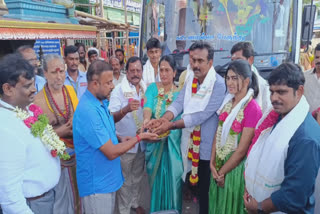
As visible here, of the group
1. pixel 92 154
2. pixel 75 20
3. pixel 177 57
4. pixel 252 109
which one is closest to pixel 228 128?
pixel 252 109

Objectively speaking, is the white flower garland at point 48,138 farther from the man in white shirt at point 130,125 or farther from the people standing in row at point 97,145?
the man in white shirt at point 130,125

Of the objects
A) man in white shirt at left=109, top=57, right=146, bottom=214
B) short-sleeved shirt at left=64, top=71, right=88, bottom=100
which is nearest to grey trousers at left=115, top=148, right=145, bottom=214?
man in white shirt at left=109, top=57, right=146, bottom=214

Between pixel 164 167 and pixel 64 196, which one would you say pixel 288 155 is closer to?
pixel 164 167

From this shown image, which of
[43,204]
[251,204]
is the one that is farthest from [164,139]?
[43,204]

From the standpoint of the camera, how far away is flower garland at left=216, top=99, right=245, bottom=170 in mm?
2105

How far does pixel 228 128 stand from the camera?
7.06 feet

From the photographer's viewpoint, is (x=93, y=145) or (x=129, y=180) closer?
(x=93, y=145)

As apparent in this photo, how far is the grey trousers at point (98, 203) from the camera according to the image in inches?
84.3

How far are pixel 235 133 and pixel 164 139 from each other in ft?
2.91

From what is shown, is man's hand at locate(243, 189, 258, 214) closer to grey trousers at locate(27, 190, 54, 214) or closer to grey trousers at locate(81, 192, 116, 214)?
grey trousers at locate(81, 192, 116, 214)

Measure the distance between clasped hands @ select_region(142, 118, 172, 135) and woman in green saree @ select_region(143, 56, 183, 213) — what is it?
4.2 inches

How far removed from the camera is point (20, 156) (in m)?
1.48

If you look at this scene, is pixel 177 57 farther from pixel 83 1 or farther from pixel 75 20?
pixel 83 1

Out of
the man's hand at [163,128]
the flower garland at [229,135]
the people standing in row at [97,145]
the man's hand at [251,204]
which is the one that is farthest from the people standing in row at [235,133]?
the people standing in row at [97,145]
